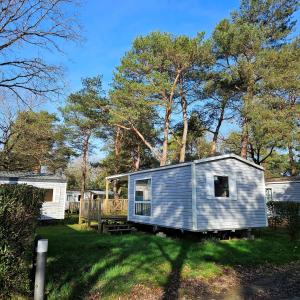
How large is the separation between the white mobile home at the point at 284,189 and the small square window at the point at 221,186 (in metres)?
11.9

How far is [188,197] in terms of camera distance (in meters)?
11.7

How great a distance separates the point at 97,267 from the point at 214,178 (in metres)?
6.52

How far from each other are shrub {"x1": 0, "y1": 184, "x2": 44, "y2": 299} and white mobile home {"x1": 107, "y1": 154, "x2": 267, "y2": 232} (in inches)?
304

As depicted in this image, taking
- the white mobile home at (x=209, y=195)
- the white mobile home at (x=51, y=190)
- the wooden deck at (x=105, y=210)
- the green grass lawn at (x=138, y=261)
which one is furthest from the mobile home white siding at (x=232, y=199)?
the white mobile home at (x=51, y=190)

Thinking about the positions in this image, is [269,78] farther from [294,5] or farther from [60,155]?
[60,155]

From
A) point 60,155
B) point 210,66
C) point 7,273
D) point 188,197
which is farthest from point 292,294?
point 60,155

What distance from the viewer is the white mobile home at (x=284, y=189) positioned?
22.3 metres

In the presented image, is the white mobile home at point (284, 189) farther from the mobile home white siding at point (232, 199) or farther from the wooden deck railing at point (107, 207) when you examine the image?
the wooden deck railing at point (107, 207)

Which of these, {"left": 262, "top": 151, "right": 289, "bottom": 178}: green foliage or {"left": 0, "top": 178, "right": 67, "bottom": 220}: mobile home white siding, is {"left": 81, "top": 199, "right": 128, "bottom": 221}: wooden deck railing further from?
{"left": 262, "top": 151, "right": 289, "bottom": 178}: green foliage

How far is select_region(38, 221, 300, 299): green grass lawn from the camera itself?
5.82 m

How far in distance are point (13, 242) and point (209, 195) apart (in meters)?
8.66

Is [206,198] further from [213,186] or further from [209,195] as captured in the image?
[213,186]

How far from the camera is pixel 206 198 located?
1169 cm

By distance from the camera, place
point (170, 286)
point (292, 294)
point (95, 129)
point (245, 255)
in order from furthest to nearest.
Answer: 1. point (95, 129)
2. point (245, 255)
3. point (170, 286)
4. point (292, 294)
